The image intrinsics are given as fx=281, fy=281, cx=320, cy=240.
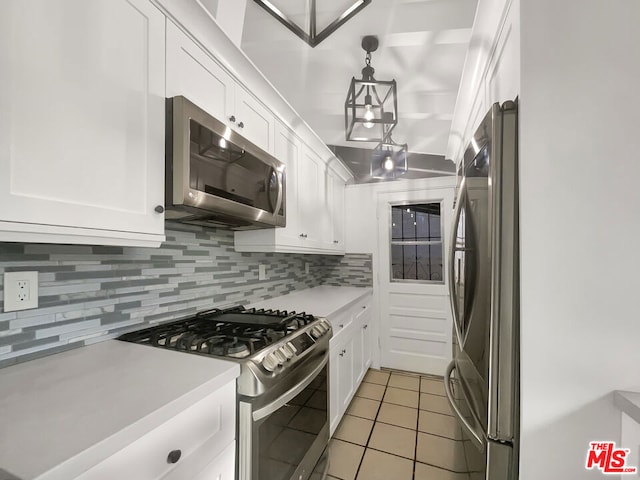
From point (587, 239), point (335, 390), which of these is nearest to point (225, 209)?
point (587, 239)

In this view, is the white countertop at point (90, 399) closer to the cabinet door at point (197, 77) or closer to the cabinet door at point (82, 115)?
the cabinet door at point (82, 115)

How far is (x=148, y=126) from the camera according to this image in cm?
103

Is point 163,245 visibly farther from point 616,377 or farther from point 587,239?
point 616,377

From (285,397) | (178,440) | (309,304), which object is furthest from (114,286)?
(309,304)

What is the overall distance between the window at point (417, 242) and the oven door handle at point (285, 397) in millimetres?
2182

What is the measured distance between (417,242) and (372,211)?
2.15 feet

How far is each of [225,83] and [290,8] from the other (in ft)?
1.64

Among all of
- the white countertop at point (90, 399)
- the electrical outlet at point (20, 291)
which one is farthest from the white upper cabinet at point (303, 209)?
the electrical outlet at point (20, 291)

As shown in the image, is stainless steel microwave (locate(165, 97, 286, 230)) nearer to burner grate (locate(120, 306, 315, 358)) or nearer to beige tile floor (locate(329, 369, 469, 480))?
burner grate (locate(120, 306, 315, 358))

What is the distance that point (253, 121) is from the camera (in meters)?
1.66

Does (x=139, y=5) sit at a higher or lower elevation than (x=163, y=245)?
higher

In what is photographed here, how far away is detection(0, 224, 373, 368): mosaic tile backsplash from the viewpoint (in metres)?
0.93

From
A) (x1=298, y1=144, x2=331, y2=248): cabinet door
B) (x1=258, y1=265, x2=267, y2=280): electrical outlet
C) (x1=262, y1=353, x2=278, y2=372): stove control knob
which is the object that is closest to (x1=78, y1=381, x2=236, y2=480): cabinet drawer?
(x1=262, y1=353, x2=278, y2=372): stove control knob

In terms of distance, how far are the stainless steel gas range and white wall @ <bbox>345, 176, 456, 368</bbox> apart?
1.94 metres
